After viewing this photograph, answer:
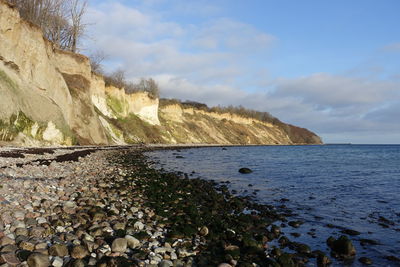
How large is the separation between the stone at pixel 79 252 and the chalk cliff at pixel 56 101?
21.4 metres

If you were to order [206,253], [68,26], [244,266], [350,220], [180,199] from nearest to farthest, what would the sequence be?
[244,266]
[206,253]
[350,220]
[180,199]
[68,26]

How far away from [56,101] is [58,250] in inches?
1226

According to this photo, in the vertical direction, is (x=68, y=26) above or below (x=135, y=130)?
above

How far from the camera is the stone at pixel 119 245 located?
5026mm

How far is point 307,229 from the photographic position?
26.5 feet

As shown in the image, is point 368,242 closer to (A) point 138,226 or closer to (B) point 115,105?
(A) point 138,226

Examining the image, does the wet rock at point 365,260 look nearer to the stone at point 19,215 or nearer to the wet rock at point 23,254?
the wet rock at point 23,254

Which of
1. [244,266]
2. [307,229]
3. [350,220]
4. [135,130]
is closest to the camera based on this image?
[244,266]

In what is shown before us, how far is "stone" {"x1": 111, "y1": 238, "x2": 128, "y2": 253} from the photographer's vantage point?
503 centimetres

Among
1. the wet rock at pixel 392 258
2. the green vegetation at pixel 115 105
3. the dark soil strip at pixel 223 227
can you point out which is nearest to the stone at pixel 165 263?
the dark soil strip at pixel 223 227

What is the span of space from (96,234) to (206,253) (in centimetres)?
226

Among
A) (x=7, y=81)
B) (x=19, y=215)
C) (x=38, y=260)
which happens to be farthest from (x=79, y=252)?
(x=7, y=81)

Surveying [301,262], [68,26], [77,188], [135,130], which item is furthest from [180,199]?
[135,130]

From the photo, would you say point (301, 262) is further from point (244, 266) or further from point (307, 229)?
point (307, 229)
